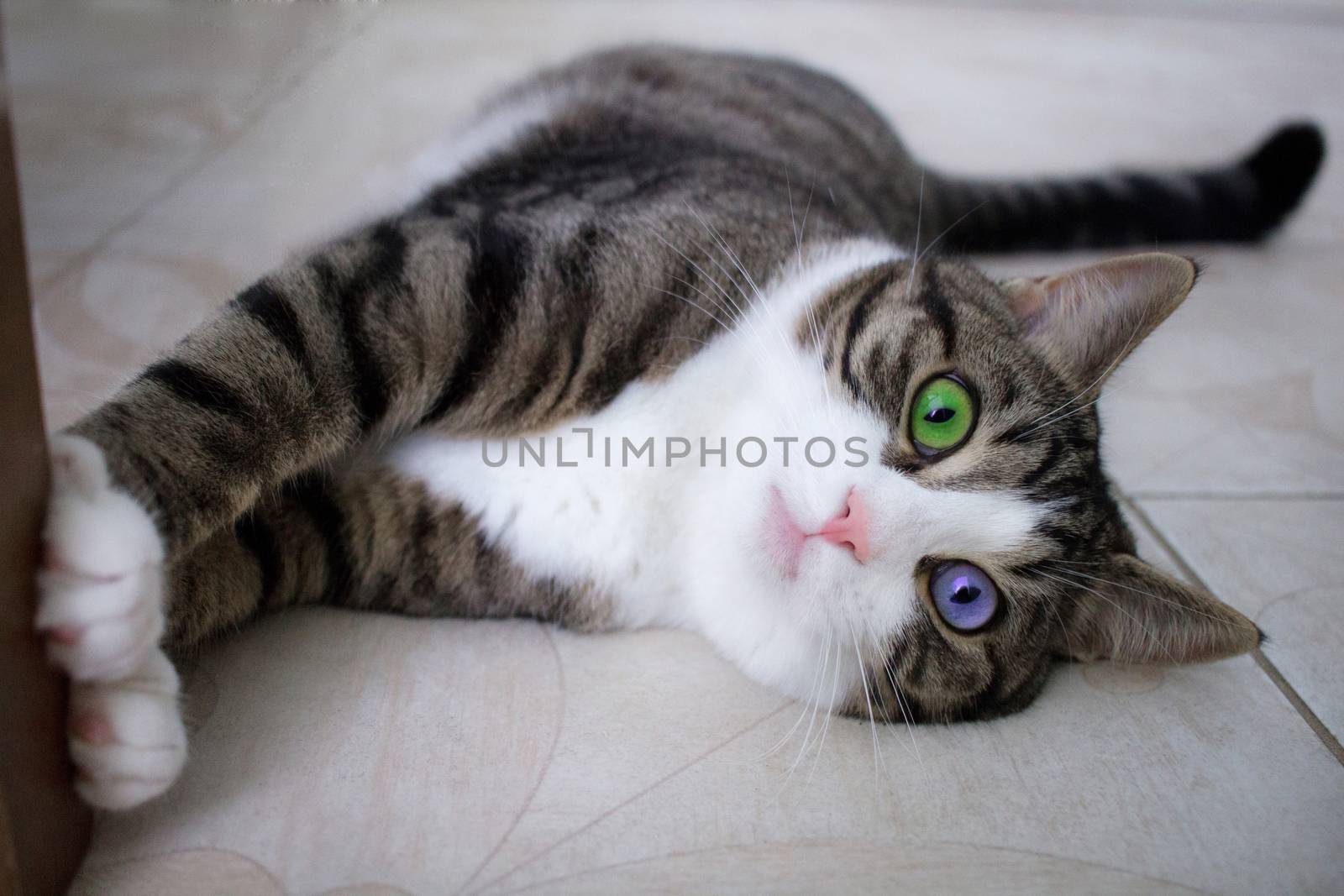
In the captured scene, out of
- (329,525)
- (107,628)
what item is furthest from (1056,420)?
(107,628)

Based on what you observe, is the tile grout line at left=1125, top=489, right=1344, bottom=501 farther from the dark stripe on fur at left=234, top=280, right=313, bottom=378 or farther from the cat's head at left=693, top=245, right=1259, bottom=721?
the dark stripe on fur at left=234, top=280, right=313, bottom=378

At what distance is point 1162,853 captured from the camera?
3.55 ft

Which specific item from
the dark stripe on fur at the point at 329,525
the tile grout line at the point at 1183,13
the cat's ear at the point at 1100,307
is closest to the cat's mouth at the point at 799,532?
the cat's ear at the point at 1100,307

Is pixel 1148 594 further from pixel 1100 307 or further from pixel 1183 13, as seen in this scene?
pixel 1183 13

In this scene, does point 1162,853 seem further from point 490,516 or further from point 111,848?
point 111,848

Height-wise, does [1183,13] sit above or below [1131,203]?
above

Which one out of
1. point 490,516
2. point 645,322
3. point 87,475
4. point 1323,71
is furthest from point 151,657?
point 1323,71

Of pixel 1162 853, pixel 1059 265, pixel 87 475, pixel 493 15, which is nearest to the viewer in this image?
pixel 87 475

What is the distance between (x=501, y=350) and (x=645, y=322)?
20 cm

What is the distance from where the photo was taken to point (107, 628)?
0.86m

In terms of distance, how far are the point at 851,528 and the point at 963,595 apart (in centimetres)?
17

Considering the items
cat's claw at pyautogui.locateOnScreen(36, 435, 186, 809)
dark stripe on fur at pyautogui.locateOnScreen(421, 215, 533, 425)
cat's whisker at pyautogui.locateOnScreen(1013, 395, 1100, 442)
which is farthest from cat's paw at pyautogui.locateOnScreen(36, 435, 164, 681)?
cat's whisker at pyautogui.locateOnScreen(1013, 395, 1100, 442)

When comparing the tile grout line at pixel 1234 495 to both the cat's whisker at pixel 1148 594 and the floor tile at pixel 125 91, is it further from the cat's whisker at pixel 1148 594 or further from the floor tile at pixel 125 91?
the floor tile at pixel 125 91

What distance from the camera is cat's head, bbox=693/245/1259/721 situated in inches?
45.6
